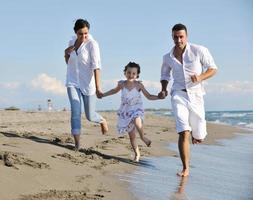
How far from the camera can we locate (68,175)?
4.68 meters

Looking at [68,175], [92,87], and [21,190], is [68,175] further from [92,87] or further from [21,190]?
[92,87]

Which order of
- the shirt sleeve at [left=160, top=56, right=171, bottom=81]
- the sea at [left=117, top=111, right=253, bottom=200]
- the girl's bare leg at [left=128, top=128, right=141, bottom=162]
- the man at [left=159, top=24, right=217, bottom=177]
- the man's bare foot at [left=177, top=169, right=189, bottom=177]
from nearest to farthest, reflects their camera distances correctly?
the sea at [left=117, top=111, right=253, bottom=200], the man's bare foot at [left=177, top=169, right=189, bottom=177], the man at [left=159, top=24, right=217, bottom=177], the shirt sleeve at [left=160, top=56, right=171, bottom=81], the girl's bare leg at [left=128, top=128, right=141, bottom=162]

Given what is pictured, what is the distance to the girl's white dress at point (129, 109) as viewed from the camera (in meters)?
6.95

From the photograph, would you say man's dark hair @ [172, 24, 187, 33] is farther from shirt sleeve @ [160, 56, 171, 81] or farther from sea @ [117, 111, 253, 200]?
sea @ [117, 111, 253, 200]

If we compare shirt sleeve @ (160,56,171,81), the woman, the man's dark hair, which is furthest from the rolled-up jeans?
the man's dark hair

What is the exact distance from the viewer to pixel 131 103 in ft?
23.2

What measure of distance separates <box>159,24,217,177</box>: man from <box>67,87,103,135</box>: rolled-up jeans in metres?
1.52

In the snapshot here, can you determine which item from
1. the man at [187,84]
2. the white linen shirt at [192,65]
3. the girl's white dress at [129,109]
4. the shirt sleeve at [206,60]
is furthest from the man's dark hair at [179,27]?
the girl's white dress at [129,109]

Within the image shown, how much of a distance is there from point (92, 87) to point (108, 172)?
1.97 m

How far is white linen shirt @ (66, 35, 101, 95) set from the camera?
Result: 678 centimetres

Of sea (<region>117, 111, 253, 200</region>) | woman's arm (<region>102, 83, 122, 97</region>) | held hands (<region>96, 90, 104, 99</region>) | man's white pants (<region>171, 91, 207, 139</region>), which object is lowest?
sea (<region>117, 111, 253, 200</region>)

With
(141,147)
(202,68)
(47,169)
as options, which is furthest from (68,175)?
(141,147)

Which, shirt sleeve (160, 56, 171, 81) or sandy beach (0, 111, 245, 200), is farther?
shirt sleeve (160, 56, 171, 81)

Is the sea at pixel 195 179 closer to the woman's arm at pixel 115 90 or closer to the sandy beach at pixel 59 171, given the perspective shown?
the sandy beach at pixel 59 171
